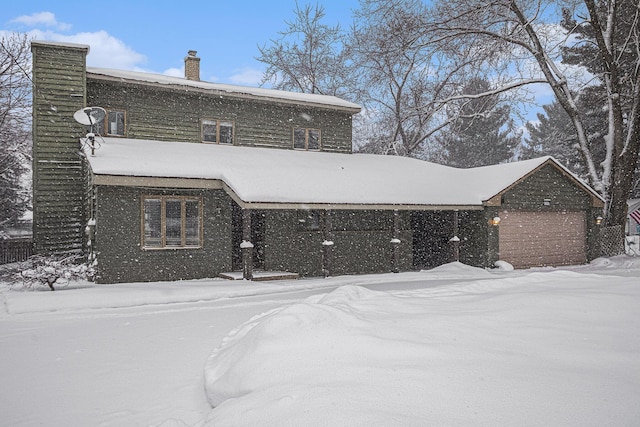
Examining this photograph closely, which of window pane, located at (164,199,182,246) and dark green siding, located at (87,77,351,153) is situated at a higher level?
dark green siding, located at (87,77,351,153)

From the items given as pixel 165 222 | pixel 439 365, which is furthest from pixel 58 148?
pixel 439 365

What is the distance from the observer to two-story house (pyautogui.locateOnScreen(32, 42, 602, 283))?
12.7 metres

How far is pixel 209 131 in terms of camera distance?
16312mm

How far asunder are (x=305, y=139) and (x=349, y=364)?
14402 millimetres

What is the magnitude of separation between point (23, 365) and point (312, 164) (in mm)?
11433

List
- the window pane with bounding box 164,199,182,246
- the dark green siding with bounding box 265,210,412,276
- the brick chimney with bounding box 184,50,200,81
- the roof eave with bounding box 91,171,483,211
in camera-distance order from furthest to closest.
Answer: the brick chimney with bounding box 184,50,200,81
the dark green siding with bounding box 265,210,412,276
the window pane with bounding box 164,199,182,246
the roof eave with bounding box 91,171,483,211

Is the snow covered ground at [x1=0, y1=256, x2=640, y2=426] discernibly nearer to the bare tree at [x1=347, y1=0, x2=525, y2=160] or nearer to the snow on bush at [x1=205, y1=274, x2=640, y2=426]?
the snow on bush at [x1=205, y1=274, x2=640, y2=426]

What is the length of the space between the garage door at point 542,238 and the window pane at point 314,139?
7.17 metres

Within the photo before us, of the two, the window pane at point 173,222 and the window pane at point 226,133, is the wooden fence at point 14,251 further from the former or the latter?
the window pane at point 173,222

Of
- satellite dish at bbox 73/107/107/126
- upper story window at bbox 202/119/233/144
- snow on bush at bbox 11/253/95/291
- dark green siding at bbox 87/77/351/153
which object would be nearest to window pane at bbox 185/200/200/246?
snow on bush at bbox 11/253/95/291

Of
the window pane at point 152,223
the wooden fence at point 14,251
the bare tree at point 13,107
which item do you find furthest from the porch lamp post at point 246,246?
the bare tree at point 13,107

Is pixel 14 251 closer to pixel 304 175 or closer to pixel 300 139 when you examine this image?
pixel 300 139

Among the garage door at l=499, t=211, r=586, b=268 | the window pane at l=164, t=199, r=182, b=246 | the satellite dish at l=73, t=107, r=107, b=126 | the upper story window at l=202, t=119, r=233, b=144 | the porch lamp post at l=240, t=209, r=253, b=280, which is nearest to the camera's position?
the porch lamp post at l=240, t=209, r=253, b=280

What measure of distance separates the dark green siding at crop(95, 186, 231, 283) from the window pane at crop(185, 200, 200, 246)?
0.20 metres
